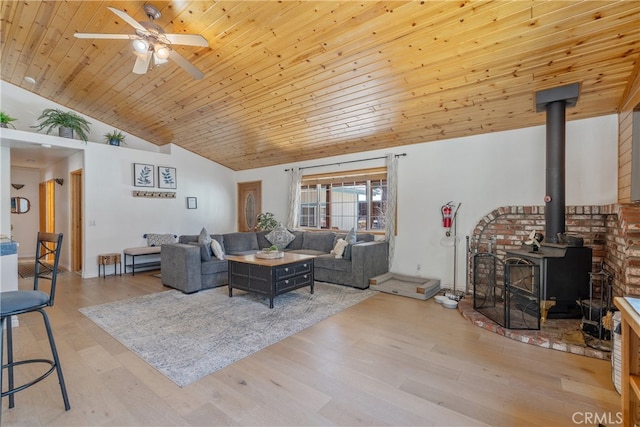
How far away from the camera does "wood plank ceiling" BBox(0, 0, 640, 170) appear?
8.49 ft

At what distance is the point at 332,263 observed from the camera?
197 inches

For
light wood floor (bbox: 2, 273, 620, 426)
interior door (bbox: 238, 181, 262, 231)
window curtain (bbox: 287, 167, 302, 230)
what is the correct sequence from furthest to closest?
interior door (bbox: 238, 181, 262, 231) → window curtain (bbox: 287, 167, 302, 230) → light wood floor (bbox: 2, 273, 620, 426)

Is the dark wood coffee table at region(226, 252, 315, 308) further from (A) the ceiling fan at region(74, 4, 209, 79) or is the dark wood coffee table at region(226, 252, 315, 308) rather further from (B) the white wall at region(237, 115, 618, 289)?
(A) the ceiling fan at region(74, 4, 209, 79)

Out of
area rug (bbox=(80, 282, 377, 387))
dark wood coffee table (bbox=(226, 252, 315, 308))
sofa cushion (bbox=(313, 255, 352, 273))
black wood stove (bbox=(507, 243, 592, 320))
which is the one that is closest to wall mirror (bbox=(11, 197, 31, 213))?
area rug (bbox=(80, 282, 377, 387))

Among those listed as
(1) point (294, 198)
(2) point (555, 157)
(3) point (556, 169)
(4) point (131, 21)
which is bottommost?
(1) point (294, 198)

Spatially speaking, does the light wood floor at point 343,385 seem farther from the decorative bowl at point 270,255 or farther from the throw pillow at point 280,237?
the throw pillow at point 280,237

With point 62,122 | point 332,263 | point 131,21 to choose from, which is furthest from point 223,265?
point 62,122

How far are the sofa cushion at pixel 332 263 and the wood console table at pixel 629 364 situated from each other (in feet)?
11.7

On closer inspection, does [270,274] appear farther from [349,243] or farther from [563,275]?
[563,275]

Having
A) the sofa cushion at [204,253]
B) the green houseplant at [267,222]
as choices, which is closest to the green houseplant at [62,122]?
the sofa cushion at [204,253]

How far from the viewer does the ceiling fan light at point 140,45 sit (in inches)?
107

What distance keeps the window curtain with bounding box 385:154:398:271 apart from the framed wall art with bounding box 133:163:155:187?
514cm

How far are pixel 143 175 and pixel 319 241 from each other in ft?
13.5

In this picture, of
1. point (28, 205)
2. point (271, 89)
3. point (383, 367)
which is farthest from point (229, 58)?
point (28, 205)
